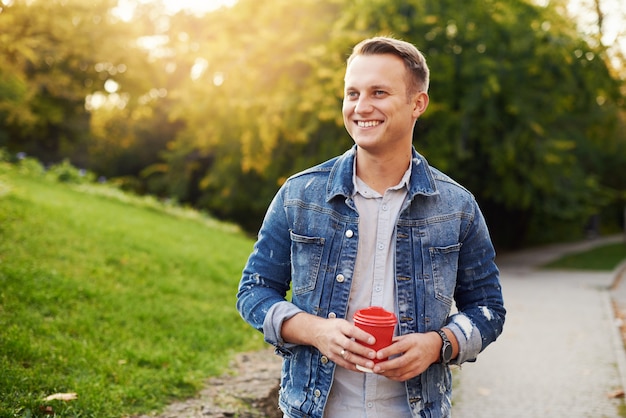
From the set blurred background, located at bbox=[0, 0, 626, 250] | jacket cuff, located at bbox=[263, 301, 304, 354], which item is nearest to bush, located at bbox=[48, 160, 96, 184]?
blurred background, located at bbox=[0, 0, 626, 250]

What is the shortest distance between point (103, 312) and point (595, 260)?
19762 millimetres

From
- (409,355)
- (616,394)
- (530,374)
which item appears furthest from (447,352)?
(530,374)

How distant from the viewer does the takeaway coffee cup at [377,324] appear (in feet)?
6.25

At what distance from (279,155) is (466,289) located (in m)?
15.2

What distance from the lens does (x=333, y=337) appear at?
6.53 feet

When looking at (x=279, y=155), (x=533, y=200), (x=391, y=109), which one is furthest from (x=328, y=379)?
(x=533, y=200)

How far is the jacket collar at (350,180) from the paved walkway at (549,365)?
2.80 m

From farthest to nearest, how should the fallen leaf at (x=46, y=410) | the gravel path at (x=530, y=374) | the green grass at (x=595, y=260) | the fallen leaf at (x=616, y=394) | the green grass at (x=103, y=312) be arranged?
the green grass at (x=595, y=260)
the fallen leaf at (x=616, y=394)
the gravel path at (x=530, y=374)
the green grass at (x=103, y=312)
the fallen leaf at (x=46, y=410)

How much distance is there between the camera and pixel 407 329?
2.19 metres

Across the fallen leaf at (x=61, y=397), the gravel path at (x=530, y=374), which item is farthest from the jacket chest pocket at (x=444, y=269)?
the fallen leaf at (x=61, y=397)

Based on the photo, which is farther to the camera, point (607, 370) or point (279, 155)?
point (279, 155)

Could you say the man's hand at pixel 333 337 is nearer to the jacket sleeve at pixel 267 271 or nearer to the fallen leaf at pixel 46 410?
the jacket sleeve at pixel 267 271

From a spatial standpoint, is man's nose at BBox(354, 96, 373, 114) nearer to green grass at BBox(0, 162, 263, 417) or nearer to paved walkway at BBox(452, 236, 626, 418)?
green grass at BBox(0, 162, 263, 417)

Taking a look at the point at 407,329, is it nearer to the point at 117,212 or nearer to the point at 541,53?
the point at 117,212
